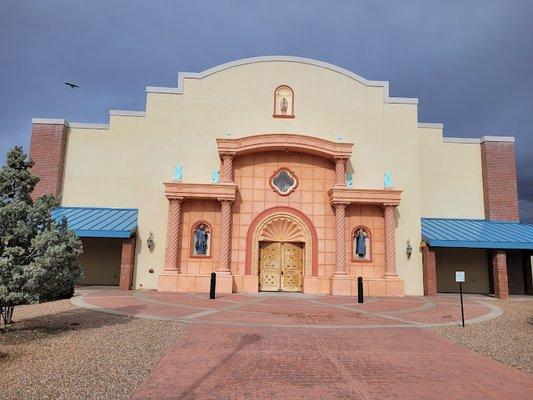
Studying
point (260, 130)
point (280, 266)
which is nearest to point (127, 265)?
point (280, 266)

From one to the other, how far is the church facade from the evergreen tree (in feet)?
36.0

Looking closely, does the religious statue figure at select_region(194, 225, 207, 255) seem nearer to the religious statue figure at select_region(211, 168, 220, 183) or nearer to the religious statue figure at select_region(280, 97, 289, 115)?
the religious statue figure at select_region(211, 168, 220, 183)

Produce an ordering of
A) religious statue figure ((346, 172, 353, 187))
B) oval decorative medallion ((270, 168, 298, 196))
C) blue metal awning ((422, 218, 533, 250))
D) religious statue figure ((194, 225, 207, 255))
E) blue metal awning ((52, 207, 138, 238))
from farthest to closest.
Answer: religious statue figure ((346, 172, 353, 187)) < oval decorative medallion ((270, 168, 298, 196)) < religious statue figure ((194, 225, 207, 255)) < blue metal awning ((422, 218, 533, 250)) < blue metal awning ((52, 207, 138, 238))

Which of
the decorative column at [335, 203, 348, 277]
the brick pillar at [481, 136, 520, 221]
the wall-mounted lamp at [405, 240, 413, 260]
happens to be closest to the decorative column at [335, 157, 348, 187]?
the decorative column at [335, 203, 348, 277]

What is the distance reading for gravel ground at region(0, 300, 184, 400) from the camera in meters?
6.11

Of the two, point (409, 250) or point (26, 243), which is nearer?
point (26, 243)

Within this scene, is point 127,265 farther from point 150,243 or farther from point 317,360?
point 317,360

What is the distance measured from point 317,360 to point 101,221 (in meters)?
17.5

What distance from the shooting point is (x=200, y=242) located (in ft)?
68.4

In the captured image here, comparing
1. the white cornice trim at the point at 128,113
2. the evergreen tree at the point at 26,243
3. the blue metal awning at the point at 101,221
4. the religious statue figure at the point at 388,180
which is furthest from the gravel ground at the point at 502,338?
the white cornice trim at the point at 128,113

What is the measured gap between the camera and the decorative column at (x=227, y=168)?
68.9 feet

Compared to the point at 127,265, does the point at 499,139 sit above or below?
above

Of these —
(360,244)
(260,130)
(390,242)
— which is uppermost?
(260,130)

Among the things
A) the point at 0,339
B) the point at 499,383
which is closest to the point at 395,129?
the point at 499,383
